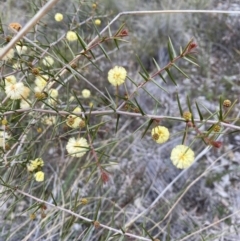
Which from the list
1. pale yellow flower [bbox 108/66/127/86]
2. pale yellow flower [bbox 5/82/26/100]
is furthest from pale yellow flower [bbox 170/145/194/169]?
pale yellow flower [bbox 5/82/26/100]

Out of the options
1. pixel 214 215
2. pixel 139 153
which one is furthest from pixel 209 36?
pixel 214 215

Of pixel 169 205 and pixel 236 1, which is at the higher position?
pixel 169 205

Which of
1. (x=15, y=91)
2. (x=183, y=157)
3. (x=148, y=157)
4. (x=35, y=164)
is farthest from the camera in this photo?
(x=148, y=157)

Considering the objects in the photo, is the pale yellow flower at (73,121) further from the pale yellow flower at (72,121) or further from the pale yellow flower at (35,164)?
the pale yellow flower at (35,164)

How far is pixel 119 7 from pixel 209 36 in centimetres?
71

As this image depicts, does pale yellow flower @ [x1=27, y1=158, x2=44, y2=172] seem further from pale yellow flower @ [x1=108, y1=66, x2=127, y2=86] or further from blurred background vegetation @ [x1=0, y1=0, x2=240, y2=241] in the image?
pale yellow flower @ [x1=108, y1=66, x2=127, y2=86]

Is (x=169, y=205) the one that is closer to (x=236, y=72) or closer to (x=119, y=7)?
(x=236, y=72)

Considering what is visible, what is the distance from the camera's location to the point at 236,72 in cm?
239

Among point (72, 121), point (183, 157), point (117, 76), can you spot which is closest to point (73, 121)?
point (72, 121)

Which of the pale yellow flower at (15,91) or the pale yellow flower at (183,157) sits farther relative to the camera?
the pale yellow flower at (15,91)

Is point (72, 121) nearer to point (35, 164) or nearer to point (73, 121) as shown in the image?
point (73, 121)

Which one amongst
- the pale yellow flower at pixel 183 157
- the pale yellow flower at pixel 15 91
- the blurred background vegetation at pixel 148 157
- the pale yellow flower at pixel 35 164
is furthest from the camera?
the blurred background vegetation at pixel 148 157

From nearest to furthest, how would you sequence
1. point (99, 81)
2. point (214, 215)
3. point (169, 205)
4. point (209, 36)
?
point (169, 205)
point (214, 215)
point (99, 81)
point (209, 36)

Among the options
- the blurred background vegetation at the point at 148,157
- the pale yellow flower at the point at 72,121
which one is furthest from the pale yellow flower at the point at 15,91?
the blurred background vegetation at the point at 148,157
